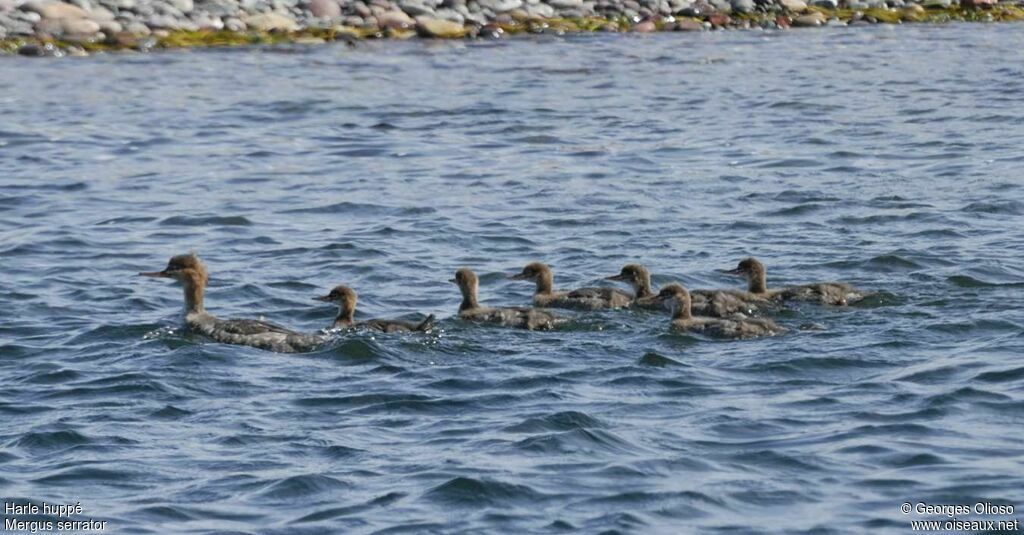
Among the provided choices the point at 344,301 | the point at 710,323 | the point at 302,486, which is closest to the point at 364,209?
the point at 344,301

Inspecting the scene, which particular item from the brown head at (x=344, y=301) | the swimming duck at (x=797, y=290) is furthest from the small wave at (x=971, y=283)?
the brown head at (x=344, y=301)

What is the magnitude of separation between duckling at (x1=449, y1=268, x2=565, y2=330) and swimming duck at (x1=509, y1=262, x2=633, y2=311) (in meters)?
0.53

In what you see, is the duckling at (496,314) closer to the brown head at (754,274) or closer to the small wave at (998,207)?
the brown head at (754,274)

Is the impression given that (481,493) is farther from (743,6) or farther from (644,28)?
(743,6)

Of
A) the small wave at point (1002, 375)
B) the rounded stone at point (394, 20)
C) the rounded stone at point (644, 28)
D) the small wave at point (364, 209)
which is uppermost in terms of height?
the rounded stone at point (394, 20)

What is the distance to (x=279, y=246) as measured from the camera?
1772 cm

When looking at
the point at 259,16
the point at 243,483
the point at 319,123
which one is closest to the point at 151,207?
the point at 319,123

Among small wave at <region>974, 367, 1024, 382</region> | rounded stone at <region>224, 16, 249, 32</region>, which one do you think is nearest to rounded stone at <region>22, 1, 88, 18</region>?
rounded stone at <region>224, 16, 249, 32</region>

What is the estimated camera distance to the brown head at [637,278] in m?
15.1

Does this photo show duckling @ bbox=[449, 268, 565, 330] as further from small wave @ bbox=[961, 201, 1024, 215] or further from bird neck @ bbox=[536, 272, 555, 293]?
small wave @ bbox=[961, 201, 1024, 215]

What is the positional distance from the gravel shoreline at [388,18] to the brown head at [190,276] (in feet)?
52.6

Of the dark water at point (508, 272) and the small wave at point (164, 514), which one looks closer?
the small wave at point (164, 514)

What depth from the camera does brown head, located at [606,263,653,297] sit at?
595 inches

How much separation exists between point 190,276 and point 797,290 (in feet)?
15.6
